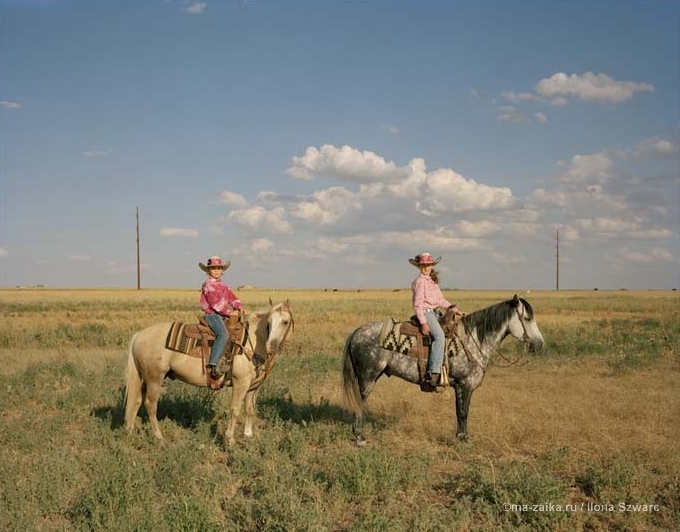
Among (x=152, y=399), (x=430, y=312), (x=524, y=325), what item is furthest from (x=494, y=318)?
(x=152, y=399)

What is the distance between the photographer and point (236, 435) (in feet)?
29.7

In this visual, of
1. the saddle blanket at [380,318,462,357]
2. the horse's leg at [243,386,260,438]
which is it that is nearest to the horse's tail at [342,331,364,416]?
the saddle blanket at [380,318,462,357]

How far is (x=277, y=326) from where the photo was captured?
27.5 ft

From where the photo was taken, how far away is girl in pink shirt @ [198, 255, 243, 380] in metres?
8.80

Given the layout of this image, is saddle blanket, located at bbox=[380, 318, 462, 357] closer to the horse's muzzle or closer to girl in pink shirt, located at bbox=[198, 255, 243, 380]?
the horse's muzzle

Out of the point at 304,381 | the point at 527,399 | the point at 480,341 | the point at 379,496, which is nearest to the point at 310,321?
the point at 304,381

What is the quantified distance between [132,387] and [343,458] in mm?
4084

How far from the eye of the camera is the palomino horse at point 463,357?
895 cm

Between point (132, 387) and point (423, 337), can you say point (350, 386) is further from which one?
point (132, 387)

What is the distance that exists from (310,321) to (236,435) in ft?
70.2

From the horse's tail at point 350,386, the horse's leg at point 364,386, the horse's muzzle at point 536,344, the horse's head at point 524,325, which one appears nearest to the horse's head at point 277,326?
the horse's tail at point 350,386

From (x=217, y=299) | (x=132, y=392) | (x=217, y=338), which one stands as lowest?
(x=132, y=392)

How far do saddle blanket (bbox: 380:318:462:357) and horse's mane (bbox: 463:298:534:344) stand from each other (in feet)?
1.35

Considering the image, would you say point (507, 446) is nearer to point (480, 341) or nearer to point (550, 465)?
point (550, 465)
